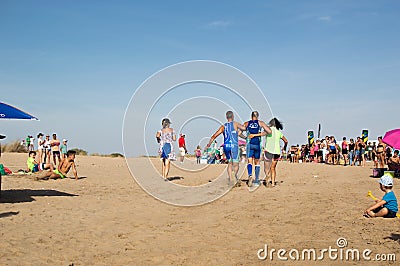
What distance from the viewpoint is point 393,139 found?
934 cm

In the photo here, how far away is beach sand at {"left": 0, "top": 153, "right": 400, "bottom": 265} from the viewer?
16.8 feet

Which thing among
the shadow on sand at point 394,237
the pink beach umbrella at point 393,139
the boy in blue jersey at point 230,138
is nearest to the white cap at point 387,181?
the shadow on sand at point 394,237

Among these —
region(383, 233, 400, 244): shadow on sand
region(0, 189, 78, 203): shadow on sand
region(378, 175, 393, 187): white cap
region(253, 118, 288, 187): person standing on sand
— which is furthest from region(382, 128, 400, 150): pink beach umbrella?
region(0, 189, 78, 203): shadow on sand

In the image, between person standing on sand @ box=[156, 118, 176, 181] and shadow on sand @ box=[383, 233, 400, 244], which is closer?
shadow on sand @ box=[383, 233, 400, 244]

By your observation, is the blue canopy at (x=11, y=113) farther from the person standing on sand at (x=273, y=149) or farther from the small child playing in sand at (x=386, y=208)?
the person standing on sand at (x=273, y=149)

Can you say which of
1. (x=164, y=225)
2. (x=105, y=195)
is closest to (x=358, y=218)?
(x=164, y=225)

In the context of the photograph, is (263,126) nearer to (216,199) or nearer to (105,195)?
(216,199)

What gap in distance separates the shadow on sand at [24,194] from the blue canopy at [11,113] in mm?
1800

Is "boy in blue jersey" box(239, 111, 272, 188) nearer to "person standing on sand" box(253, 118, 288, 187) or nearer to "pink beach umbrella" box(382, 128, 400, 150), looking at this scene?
"person standing on sand" box(253, 118, 288, 187)

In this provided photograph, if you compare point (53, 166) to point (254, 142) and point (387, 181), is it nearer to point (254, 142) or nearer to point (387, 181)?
A: point (254, 142)

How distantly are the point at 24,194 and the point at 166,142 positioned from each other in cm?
500

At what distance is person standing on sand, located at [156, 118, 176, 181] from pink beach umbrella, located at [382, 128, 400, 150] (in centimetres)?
653

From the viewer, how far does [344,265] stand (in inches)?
183

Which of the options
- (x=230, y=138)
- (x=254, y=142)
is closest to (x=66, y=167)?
(x=230, y=138)
